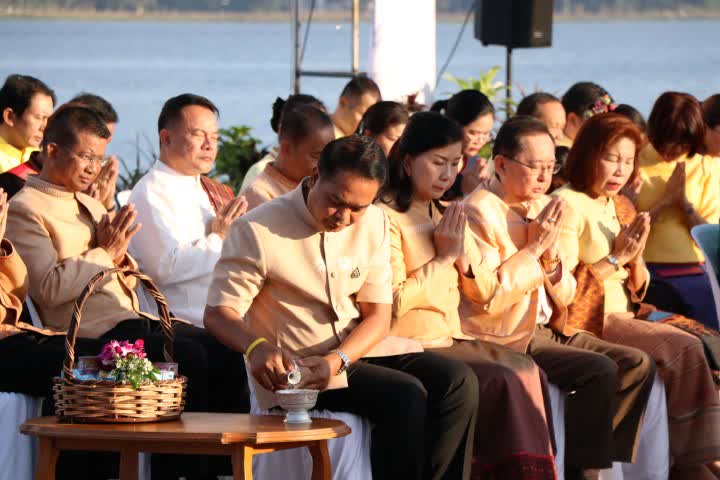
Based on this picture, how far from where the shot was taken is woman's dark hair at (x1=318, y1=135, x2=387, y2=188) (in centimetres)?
430

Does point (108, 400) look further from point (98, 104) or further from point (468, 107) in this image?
point (468, 107)

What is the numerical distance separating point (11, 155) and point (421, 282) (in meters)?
2.09

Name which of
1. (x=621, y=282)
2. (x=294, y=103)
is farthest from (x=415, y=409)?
(x=294, y=103)

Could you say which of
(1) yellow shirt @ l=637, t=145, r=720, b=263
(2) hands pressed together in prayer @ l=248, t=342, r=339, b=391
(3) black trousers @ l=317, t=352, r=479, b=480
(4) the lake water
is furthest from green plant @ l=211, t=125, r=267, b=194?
(2) hands pressed together in prayer @ l=248, t=342, r=339, b=391

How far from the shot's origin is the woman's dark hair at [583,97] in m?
7.48

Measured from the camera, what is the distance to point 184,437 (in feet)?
12.6

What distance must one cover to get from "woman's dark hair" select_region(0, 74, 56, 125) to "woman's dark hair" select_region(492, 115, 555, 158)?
6.45ft

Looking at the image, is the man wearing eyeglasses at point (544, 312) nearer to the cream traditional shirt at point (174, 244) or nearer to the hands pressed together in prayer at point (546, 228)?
the hands pressed together in prayer at point (546, 228)

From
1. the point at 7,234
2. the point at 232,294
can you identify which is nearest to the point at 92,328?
the point at 7,234

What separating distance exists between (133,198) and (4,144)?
3.20 feet

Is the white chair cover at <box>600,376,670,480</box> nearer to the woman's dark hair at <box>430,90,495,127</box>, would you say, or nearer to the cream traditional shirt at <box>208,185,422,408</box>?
the cream traditional shirt at <box>208,185,422,408</box>

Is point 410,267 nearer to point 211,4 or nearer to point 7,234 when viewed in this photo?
point 7,234

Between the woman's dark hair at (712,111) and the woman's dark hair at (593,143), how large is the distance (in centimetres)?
110

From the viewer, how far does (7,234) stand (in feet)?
15.8
